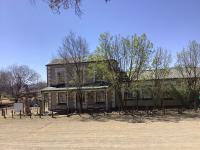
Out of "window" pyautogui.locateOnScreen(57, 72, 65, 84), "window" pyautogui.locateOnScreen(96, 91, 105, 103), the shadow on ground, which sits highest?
"window" pyautogui.locateOnScreen(57, 72, 65, 84)

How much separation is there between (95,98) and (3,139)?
25260 mm

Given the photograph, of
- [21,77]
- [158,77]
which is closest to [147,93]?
[158,77]

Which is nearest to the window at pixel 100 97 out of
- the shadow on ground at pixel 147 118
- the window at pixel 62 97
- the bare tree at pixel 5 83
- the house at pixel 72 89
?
the house at pixel 72 89

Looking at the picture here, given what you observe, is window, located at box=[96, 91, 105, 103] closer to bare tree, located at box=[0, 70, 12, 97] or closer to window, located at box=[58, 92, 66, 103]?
→ window, located at box=[58, 92, 66, 103]

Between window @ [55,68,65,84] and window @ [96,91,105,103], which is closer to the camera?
window @ [96,91,105,103]

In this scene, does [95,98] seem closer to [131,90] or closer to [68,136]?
[131,90]

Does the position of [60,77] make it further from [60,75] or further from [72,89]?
[72,89]

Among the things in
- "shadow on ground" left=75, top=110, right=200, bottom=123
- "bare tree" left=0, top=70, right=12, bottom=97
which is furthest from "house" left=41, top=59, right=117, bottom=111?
"bare tree" left=0, top=70, right=12, bottom=97

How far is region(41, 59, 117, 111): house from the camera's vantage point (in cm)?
4701

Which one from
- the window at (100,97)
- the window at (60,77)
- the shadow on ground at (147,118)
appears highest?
the window at (60,77)

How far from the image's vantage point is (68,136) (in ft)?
78.6

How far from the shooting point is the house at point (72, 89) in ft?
154

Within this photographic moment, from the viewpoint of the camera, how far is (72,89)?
46812 millimetres

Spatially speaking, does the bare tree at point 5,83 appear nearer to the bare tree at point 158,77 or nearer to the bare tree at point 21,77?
the bare tree at point 21,77
